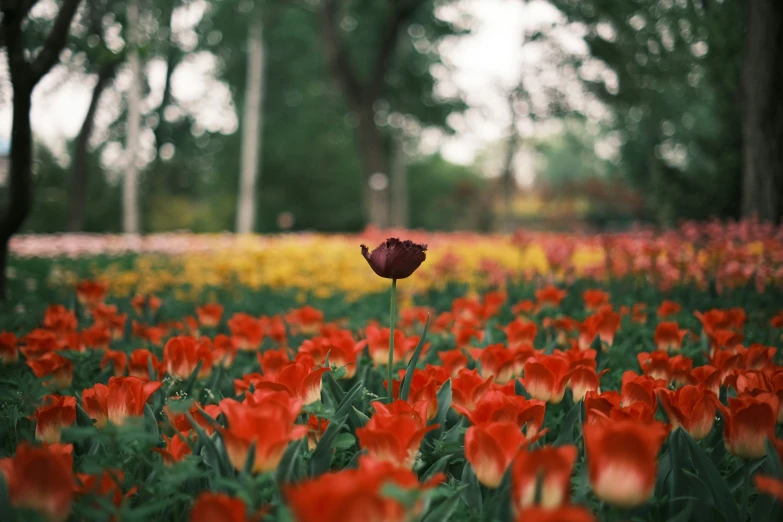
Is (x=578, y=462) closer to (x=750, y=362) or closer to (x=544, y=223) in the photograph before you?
(x=750, y=362)

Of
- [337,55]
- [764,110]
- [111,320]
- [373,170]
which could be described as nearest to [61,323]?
[111,320]

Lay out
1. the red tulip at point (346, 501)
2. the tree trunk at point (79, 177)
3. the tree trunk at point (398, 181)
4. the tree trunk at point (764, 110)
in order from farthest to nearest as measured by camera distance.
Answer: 1. the tree trunk at point (398, 181)
2. the tree trunk at point (79, 177)
3. the tree trunk at point (764, 110)
4. the red tulip at point (346, 501)

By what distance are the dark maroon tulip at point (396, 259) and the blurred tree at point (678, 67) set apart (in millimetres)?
7630

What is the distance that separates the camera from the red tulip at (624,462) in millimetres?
753

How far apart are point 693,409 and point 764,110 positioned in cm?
614

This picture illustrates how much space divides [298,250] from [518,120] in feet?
39.4

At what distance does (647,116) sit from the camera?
19.1 metres

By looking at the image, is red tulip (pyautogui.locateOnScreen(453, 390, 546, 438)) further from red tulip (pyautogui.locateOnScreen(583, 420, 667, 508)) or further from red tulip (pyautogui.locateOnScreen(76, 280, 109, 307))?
red tulip (pyautogui.locateOnScreen(76, 280, 109, 307))

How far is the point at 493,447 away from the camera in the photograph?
3.09 feet

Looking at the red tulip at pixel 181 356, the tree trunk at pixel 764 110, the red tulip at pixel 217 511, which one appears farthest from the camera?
the tree trunk at pixel 764 110

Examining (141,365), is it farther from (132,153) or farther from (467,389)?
(132,153)

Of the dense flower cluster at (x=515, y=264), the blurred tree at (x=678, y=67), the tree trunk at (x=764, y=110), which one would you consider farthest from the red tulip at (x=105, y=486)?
the blurred tree at (x=678, y=67)

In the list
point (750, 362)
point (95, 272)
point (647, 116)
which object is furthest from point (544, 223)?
point (750, 362)

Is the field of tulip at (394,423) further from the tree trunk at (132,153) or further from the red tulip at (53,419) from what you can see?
the tree trunk at (132,153)
